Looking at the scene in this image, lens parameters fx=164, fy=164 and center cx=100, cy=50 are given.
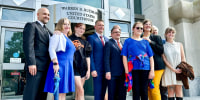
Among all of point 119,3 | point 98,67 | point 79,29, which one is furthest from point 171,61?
point 119,3

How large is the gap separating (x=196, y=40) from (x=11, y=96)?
28.2ft

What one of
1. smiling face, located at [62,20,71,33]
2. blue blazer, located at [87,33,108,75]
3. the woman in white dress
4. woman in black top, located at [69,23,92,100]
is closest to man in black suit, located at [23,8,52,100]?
smiling face, located at [62,20,71,33]

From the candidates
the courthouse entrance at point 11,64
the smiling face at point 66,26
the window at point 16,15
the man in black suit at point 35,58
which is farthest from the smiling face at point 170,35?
the window at point 16,15

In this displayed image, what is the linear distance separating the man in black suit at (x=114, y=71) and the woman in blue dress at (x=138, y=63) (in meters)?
0.20

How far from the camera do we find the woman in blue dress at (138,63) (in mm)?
2889

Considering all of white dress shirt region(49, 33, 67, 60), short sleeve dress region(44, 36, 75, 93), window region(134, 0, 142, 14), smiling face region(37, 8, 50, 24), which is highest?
window region(134, 0, 142, 14)

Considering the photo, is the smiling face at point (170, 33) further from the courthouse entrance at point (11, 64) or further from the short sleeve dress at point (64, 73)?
the courthouse entrance at point (11, 64)

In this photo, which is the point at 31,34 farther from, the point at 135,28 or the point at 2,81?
the point at 2,81

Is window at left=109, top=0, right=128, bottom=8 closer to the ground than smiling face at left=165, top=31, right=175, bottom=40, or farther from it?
farther from it

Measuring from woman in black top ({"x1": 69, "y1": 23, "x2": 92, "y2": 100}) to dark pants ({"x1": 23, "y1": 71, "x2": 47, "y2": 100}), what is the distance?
0.72m

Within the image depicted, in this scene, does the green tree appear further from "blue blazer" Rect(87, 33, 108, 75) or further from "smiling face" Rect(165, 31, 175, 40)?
"smiling face" Rect(165, 31, 175, 40)

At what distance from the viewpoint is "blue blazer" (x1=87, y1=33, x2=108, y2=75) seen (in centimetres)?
341

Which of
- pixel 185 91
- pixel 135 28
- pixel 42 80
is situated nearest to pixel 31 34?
pixel 42 80

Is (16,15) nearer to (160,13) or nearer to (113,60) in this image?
Result: (113,60)
